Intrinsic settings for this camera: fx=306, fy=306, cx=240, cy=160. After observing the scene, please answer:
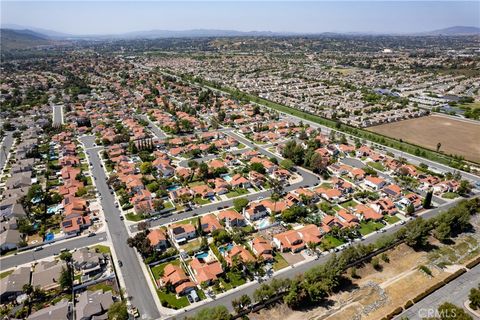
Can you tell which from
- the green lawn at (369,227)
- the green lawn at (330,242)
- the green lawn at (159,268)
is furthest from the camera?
the green lawn at (369,227)

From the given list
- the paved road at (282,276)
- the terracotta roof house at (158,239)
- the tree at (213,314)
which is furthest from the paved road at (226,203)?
the tree at (213,314)

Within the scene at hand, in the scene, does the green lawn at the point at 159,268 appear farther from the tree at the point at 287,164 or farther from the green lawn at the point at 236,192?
the tree at the point at 287,164

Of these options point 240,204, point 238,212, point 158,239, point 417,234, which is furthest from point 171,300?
point 417,234

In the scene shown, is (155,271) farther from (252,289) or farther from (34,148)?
(34,148)

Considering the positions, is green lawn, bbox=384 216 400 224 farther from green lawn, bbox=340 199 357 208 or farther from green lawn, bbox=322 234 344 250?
green lawn, bbox=322 234 344 250

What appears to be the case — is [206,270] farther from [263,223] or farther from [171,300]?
[263,223]

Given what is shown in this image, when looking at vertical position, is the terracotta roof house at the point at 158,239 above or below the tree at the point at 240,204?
below
